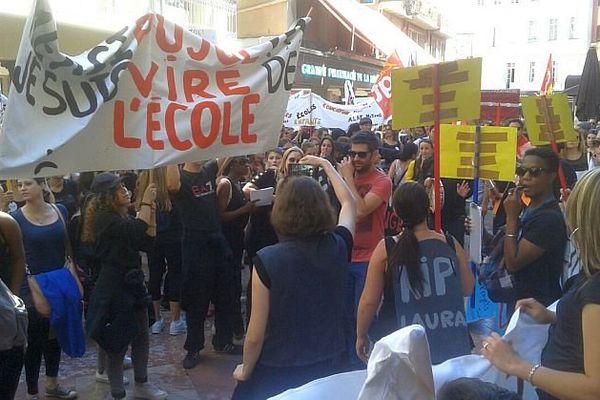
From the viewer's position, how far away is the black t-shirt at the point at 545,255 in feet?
11.8

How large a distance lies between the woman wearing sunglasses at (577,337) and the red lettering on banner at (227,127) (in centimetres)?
223

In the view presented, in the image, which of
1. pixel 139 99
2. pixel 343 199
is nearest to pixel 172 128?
pixel 139 99

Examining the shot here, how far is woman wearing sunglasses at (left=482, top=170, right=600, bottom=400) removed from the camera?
192 cm

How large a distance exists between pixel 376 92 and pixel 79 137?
453 inches

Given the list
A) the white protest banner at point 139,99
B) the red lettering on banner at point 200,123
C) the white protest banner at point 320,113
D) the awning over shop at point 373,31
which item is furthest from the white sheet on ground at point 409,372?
the awning over shop at point 373,31

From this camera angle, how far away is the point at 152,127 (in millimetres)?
3629

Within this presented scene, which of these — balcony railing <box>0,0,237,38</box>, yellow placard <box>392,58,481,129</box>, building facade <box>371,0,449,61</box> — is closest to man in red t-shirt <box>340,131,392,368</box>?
yellow placard <box>392,58,481,129</box>

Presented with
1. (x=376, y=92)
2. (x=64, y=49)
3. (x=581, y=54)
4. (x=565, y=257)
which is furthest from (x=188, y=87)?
(x=581, y=54)

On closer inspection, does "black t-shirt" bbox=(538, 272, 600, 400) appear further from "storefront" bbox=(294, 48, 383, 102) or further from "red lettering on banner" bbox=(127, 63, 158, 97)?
"storefront" bbox=(294, 48, 383, 102)

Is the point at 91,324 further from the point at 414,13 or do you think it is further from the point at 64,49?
the point at 414,13

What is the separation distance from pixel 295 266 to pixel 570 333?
1.18m

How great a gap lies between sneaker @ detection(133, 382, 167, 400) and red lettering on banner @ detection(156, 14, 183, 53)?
7.77ft

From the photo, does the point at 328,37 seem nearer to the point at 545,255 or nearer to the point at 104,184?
the point at 104,184

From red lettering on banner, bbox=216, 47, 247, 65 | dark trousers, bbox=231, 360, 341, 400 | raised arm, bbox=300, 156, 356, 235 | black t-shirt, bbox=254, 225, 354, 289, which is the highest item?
red lettering on banner, bbox=216, 47, 247, 65
